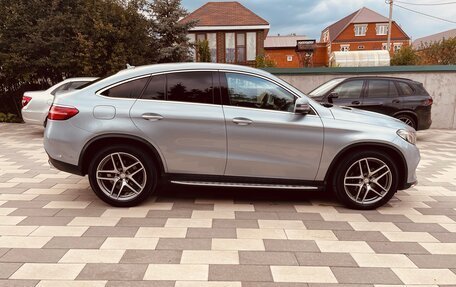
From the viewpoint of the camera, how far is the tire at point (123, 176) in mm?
4219

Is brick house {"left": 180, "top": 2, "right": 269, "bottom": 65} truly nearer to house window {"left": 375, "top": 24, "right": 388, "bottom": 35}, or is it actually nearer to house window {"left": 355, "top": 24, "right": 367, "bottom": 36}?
house window {"left": 355, "top": 24, "right": 367, "bottom": 36}

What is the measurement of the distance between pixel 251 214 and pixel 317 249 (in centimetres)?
104

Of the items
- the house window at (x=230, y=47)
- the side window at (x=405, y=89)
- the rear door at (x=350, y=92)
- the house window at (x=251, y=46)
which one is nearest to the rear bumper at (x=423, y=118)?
the side window at (x=405, y=89)

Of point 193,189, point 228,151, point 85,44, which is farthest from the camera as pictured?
point 85,44

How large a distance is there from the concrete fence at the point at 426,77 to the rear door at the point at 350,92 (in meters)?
3.18

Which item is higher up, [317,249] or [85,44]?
[85,44]

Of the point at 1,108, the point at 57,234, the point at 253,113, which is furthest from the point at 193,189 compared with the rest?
the point at 1,108

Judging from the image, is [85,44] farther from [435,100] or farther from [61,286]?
[435,100]

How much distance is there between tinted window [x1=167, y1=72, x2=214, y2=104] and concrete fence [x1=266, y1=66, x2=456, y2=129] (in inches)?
338

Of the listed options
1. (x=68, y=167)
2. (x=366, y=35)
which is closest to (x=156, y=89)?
(x=68, y=167)

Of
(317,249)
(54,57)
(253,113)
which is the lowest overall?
(317,249)

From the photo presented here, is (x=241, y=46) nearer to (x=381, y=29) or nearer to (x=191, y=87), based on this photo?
(x=191, y=87)

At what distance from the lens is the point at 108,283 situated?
276 centimetres

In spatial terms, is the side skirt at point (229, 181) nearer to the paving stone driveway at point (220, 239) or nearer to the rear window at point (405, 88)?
the paving stone driveway at point (220, 239)
